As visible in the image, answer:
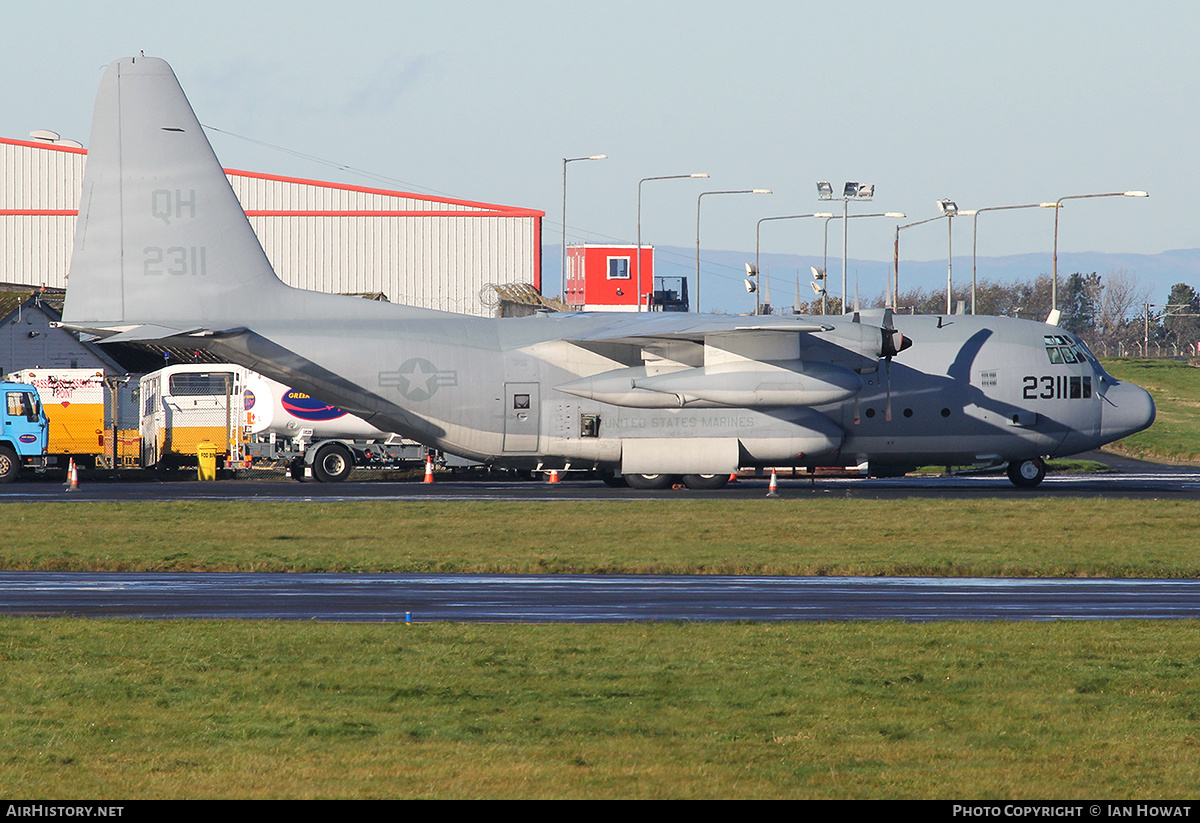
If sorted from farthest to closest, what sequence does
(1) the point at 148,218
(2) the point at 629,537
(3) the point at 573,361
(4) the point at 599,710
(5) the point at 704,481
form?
(5) the point at 704,481 → (3) the point at 573,361 → (1) the point at 148,218 → (2) the point at 629,537 → (4) the point at 599,710

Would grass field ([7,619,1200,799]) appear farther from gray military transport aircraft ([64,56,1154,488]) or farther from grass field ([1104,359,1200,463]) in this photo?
grass field ([1104,359,1200,463])

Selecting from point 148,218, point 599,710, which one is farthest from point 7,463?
point 599,710

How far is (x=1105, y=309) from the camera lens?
528 feet

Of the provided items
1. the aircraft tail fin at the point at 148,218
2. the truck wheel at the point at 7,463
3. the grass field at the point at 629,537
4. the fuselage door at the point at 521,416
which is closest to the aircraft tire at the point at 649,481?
the fuselage door at the point at 521,416

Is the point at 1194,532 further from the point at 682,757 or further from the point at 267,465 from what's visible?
the point at 267,465

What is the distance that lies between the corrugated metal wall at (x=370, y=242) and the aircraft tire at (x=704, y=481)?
1807 inches

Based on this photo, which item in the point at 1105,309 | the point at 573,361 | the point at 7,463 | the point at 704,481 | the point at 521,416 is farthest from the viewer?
the point at 1105,309

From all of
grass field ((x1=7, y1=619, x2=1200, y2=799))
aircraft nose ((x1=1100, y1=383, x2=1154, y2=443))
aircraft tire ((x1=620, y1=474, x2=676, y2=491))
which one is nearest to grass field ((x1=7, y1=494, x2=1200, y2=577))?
aircraft tire ((x1=620, y1=474, x2=676, y2=491))

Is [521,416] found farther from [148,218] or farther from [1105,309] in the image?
[1105,309]

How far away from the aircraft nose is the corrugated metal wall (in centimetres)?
4927

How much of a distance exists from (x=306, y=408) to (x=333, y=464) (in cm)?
199

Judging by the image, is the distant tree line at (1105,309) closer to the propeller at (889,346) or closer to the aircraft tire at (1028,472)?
the aircraft tire at (1028,472)

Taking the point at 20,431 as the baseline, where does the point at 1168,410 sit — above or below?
above

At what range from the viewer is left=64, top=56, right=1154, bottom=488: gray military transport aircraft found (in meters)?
31.0
